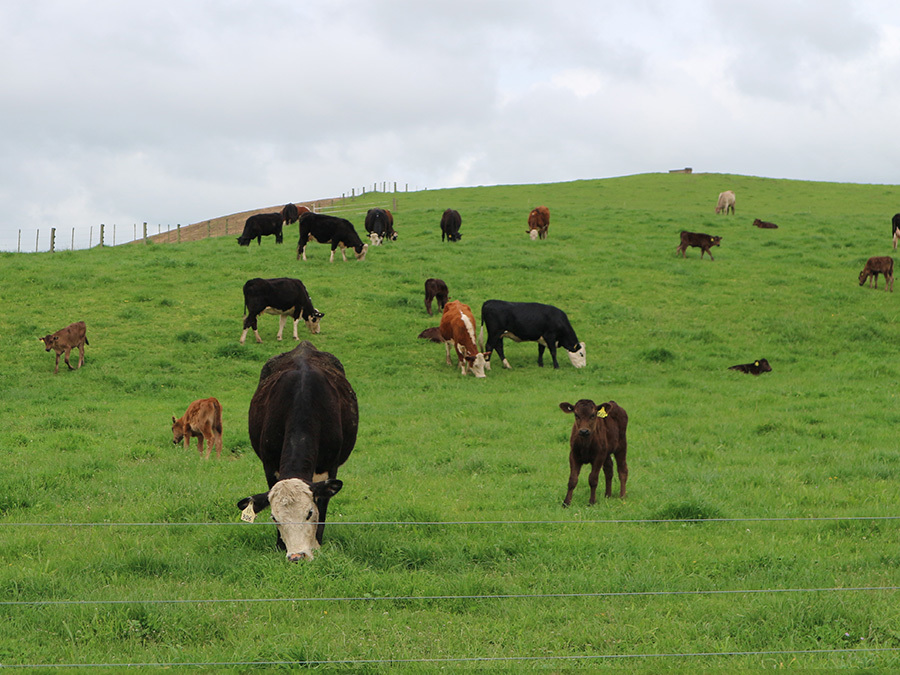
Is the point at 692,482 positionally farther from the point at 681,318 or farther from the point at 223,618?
the point at 681,318

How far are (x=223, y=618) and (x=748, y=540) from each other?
5.15 m

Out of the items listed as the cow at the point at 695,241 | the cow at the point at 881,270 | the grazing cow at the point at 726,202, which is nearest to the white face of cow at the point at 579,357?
the cow at the point at 881,270

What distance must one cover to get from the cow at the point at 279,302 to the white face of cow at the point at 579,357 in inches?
284

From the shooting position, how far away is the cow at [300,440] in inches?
269

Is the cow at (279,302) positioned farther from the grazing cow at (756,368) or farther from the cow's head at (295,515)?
the cow's head at (295,515)

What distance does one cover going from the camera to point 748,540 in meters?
8.05

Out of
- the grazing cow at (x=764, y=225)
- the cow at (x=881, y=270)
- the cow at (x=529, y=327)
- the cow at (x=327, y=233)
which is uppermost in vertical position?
the grazing cow at (x=764, y=225)

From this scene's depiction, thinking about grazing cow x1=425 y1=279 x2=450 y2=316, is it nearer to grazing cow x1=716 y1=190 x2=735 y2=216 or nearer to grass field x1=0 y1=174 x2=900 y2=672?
grass field x1=0 y1=174 x2=900 y2=672

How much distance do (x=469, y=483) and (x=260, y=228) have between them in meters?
27.6

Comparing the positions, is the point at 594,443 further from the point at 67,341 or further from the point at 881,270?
the point at 881,270

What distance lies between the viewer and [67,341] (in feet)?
63.1

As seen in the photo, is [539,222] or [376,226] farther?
[539,222]

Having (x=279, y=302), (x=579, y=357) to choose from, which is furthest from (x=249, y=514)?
(x=279, y=302)

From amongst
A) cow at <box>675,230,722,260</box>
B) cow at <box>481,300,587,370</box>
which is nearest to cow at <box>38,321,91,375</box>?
cow at <box>481,300,587,370</box>
